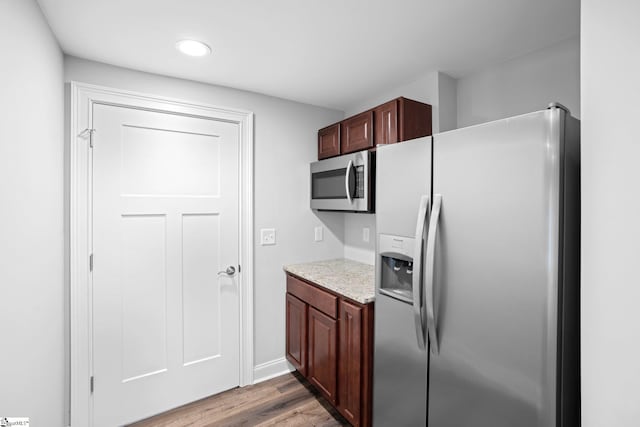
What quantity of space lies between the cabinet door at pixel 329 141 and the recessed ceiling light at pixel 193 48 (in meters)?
1.10

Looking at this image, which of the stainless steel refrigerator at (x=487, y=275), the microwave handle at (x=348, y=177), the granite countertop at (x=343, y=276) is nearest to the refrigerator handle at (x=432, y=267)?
the stainless steel refrigerator at (x=487, y=275)

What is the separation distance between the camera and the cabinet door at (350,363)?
1783 mm

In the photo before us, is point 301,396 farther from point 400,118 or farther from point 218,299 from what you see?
point 400,118

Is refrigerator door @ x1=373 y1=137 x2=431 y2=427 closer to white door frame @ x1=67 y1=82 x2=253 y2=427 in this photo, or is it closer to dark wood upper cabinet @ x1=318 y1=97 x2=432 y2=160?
dark wood upper cabinet @ x1=318 y1=97 x2=432 y2=160

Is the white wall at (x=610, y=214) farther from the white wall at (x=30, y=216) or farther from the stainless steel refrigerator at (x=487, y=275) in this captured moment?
the white wall at (x=30, y=216)

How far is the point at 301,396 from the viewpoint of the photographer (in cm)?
234

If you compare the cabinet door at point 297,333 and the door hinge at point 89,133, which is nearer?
the door hinge at point 89,133

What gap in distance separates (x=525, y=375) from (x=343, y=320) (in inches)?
40.0

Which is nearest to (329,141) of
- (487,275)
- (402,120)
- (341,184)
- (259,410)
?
(341,184)

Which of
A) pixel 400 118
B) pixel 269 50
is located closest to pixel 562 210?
pixel 400 118

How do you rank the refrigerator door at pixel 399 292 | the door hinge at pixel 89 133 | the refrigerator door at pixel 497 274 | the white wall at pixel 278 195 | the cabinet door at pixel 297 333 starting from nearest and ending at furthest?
the refrigerator door at pixel 497 274 < the refrigerator door at pixel 399 292 < the door hinge at pixel 89 133 < the cabinet door at pixel 297 333 < the white wall at pixel 278 195

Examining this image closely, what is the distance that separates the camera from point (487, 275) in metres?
1.17

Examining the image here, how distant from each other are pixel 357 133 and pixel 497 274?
1474 millimetres

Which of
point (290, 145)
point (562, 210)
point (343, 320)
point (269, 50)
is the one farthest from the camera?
point (290, 145)
